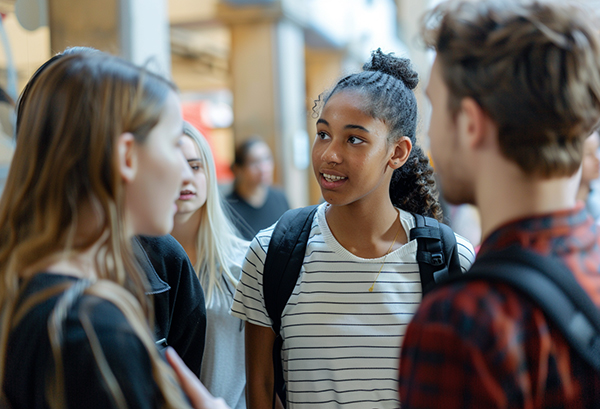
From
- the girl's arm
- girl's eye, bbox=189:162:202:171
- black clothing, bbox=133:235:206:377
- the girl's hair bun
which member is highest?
the girl's hair bun

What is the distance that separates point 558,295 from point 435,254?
961 millimetres

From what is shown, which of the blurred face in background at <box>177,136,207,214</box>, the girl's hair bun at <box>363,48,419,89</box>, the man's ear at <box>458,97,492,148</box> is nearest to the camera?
the man's ear at <box>458,97,492,148</box>

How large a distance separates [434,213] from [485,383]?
1.38m

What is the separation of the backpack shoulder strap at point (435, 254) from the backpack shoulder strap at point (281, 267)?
1.35 ft

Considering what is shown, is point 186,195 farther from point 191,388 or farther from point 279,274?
point 191,388

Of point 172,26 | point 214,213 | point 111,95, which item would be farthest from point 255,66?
point 111,95

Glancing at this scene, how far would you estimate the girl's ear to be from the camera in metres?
2.18

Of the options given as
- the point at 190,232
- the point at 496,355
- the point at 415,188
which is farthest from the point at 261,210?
the point at 496,355

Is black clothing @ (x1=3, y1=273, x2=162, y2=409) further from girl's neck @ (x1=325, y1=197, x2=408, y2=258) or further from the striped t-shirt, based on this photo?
girl's neck @ (x1=325, y1=197, x2=408, y2=258)

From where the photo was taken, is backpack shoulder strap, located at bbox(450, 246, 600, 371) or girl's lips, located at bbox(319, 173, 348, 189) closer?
backpack shoulder strap, located at bbox(450, 246, 600, 371)

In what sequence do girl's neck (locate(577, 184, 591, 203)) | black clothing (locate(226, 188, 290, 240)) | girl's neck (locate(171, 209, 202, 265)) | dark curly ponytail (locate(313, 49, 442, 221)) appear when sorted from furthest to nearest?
black clothing (locate(226, 188, 290, 240))
girl's neck (locate(577, 184, 591, 203))
girl's neck (locate(171, 209, 202, 265))
dark curly ponytail (locate(313, 49, 442, 221))

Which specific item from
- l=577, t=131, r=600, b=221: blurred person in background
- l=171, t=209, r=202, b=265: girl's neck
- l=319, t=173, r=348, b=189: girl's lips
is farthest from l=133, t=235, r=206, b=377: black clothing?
l=577, t=131, r=600, b=221: blurred person in background

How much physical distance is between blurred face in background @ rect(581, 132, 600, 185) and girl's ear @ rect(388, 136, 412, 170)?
170cm

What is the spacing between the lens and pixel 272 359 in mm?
1998
